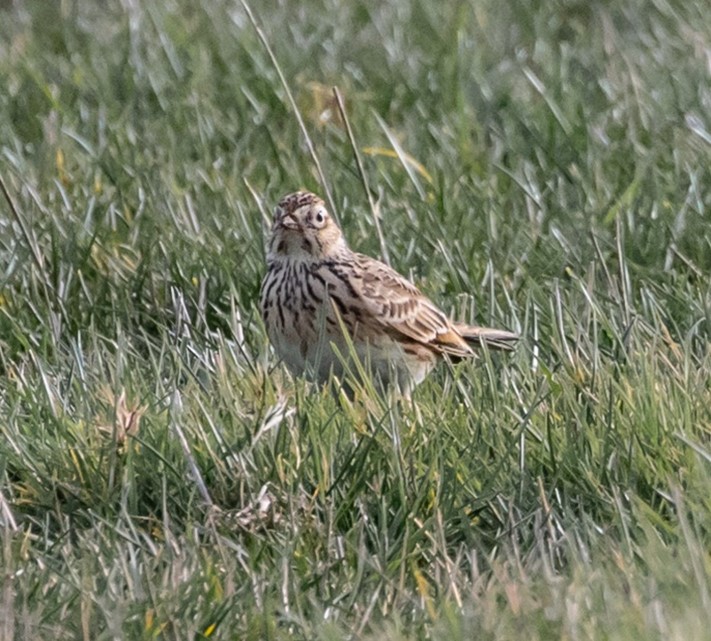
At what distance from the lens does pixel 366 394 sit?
4.07m

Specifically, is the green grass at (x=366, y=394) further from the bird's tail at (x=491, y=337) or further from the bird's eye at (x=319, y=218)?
the bird's eye at (x=319, y=218)

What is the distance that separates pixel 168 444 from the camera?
3871 millimetres

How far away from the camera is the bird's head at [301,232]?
491 centimetres

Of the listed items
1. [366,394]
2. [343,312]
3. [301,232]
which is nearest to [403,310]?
[343,312]

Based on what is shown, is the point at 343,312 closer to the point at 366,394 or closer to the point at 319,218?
the point at 319,218

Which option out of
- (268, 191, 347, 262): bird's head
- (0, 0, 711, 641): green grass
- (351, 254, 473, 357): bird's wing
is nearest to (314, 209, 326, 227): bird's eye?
(268, 191, 347, 262): bird's head

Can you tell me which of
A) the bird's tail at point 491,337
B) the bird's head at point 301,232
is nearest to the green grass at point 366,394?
the bird's tail at point 491,337

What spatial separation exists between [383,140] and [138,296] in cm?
163

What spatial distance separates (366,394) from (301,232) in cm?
97

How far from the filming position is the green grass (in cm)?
325

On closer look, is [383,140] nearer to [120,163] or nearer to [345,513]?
[120,163]

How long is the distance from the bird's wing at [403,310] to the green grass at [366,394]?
10 centimetres

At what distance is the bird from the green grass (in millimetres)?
92

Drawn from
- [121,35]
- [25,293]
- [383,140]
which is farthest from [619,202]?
[121,35]
